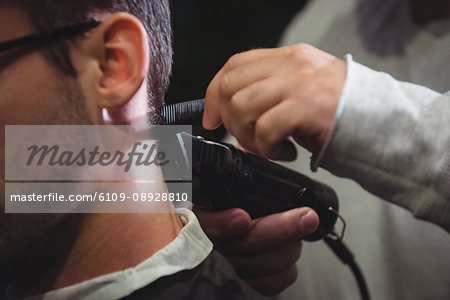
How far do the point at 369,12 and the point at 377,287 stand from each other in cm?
111

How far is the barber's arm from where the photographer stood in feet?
2.24

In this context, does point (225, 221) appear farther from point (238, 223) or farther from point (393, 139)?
point (393, 139)

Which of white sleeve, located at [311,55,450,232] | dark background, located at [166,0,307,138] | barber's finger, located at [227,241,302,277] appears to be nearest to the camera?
white sleeve, located at [311,55,450,232]

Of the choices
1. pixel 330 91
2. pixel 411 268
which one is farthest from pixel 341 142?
pixel 411 268

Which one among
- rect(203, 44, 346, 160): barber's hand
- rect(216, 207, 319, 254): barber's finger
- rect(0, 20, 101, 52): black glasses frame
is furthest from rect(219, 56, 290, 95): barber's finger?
rect(216, 207, 319, 254): barber's finger

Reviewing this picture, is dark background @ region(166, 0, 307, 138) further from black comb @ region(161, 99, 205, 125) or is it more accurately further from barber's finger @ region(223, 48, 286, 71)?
barber's finger @ region(223, 48, 286, 71)

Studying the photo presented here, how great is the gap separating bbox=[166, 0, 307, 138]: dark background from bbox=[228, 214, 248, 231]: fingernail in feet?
0.69

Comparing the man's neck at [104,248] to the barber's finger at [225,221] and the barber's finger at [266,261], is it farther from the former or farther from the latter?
the barber's finger at [266,261]

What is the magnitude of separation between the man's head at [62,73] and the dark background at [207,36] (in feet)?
0.50

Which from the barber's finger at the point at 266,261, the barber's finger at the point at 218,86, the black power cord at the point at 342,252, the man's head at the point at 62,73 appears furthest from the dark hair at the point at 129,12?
the black power cord at the point at 342,252

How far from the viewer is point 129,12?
84 cm

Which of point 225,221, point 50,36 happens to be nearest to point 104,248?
point 225,221

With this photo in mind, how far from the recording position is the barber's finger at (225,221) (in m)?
1.00

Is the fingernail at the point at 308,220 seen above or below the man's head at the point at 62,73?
below
